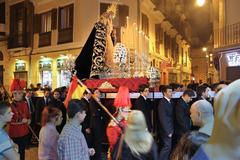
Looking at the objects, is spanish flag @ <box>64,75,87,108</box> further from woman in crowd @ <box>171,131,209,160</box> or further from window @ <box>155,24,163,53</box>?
window @ <box>155,24,163,53</box>

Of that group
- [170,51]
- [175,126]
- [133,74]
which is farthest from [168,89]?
[170,51]

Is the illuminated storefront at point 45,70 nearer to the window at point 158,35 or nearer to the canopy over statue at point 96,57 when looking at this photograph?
the window at point 158,35

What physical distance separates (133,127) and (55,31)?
20.8m

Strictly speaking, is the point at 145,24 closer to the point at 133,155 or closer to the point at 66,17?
the point at 66,17

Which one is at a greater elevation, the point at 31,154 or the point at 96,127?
the point at 96,127

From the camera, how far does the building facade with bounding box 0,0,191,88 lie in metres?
22.0

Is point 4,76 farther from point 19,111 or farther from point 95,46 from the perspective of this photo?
point 19,111

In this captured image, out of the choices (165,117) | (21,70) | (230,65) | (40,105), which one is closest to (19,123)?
(165,117)

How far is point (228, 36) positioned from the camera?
58.4 ft

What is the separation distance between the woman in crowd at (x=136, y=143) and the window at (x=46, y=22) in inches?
846

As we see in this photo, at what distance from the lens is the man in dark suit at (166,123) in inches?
354

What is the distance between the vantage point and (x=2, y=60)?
2841 centimetres

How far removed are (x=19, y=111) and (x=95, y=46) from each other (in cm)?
405

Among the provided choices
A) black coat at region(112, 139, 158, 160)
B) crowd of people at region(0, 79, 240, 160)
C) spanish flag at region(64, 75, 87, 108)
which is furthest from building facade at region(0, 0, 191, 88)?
black coat at region(112, 139, 158, 160)
